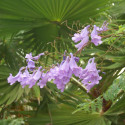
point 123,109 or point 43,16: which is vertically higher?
point 43,16

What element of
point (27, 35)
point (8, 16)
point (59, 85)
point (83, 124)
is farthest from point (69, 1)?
point (83, 124)

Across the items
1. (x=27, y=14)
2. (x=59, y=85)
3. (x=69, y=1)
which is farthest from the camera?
(x=27, y=14)

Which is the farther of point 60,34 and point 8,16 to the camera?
point 60,34

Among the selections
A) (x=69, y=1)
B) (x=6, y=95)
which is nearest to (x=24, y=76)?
(x=69, y=1)

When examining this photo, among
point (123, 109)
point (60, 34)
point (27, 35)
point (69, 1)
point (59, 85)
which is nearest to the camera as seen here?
point (59, 85)

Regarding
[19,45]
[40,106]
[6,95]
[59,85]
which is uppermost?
[19,45]

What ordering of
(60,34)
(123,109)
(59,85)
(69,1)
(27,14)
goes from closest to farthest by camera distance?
(59,85), (69,1), (27,14), (123,109), (60,34)

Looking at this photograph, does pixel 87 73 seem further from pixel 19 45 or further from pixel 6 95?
pixel 19 45

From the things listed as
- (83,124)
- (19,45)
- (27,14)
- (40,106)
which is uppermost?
(27,14)

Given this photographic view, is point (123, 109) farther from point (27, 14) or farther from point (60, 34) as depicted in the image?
point (27, 14)
